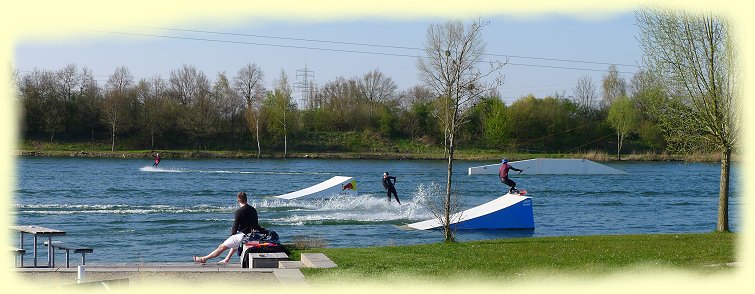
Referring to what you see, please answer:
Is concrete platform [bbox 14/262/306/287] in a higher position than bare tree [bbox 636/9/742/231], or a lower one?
lower

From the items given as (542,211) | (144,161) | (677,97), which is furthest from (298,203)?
(144,161)

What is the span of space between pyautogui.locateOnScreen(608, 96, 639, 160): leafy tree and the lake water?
26.4 metres

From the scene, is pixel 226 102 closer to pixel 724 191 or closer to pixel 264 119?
pixel 264 119

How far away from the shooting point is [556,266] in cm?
1611

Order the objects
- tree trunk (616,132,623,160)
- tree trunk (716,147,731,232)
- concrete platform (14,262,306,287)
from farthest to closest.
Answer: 1. tree trunk (616,132,623,160)
2. tree trunk (716,147,731,232)
3. concrete platform (14,262,306,287)

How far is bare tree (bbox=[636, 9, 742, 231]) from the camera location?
2130cm

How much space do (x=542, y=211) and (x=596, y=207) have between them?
4.20 meters

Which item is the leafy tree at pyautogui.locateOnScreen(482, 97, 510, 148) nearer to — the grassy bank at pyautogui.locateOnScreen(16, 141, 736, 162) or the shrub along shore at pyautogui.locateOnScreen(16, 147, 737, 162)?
the grassy bank at pyautogui.locateOnScreen(16, 141, 736, 162)

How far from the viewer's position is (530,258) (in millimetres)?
17547

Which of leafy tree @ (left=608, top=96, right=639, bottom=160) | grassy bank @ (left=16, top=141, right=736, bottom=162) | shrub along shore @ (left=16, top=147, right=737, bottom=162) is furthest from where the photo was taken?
leafy tree @ (left=608, top=96, right=639, bottom=160)

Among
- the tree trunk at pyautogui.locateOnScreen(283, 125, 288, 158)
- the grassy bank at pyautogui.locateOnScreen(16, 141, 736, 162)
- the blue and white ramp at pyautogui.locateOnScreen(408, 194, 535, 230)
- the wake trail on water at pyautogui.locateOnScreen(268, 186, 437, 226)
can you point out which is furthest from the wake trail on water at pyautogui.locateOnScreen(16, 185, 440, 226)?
the tree trunk at pyautogui.locateOnScreen(283, 125, 288, 158)

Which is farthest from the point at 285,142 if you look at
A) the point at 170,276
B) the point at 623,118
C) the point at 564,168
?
the point at 170,276

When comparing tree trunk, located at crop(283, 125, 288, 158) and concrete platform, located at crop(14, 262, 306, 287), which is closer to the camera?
concrete platform, located at crop(14, 262, 306, 287)

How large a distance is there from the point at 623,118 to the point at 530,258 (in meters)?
88.9
